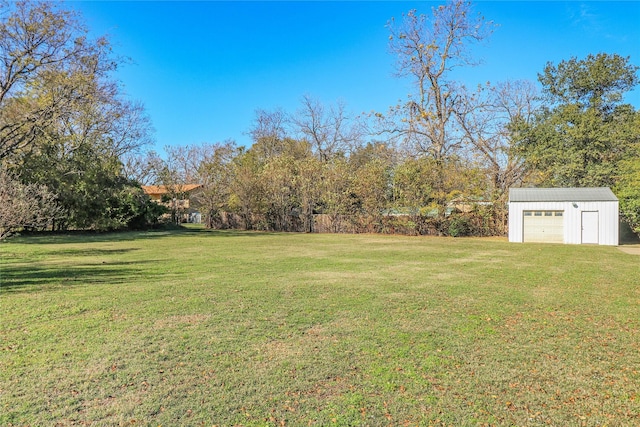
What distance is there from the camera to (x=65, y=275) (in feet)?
29.1

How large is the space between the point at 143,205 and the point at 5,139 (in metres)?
11.2

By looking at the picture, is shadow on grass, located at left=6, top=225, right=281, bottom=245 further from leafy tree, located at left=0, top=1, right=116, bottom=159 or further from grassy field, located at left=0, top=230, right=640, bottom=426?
grassy field, located at left=0, top=230, right=640, bottom=426

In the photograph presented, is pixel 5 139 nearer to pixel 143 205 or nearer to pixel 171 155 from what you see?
pixel 143 205

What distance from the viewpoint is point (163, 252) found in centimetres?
1397

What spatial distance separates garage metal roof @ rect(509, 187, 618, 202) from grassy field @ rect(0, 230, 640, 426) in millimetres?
12705

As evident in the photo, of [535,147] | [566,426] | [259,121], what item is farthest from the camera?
[259,121]

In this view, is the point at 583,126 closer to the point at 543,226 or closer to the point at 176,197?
the point at 543,226

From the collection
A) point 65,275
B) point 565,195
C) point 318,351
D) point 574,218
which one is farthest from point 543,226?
point 65,275

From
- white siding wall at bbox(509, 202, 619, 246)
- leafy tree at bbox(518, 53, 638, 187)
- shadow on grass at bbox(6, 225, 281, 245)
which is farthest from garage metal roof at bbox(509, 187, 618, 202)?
shadow on grass at bbox(6, 225, 281, 245)

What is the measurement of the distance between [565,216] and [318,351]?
19543mm

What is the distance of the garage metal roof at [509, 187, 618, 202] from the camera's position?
18953 millimetres

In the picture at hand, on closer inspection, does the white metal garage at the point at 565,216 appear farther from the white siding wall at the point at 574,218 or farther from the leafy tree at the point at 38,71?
the leafy tree at the point at 38,71

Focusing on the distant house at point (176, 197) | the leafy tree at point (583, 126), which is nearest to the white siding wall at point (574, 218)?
the leafy tree at point (583, 126)

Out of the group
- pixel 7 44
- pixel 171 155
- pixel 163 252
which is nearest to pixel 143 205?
pixel 171 155
